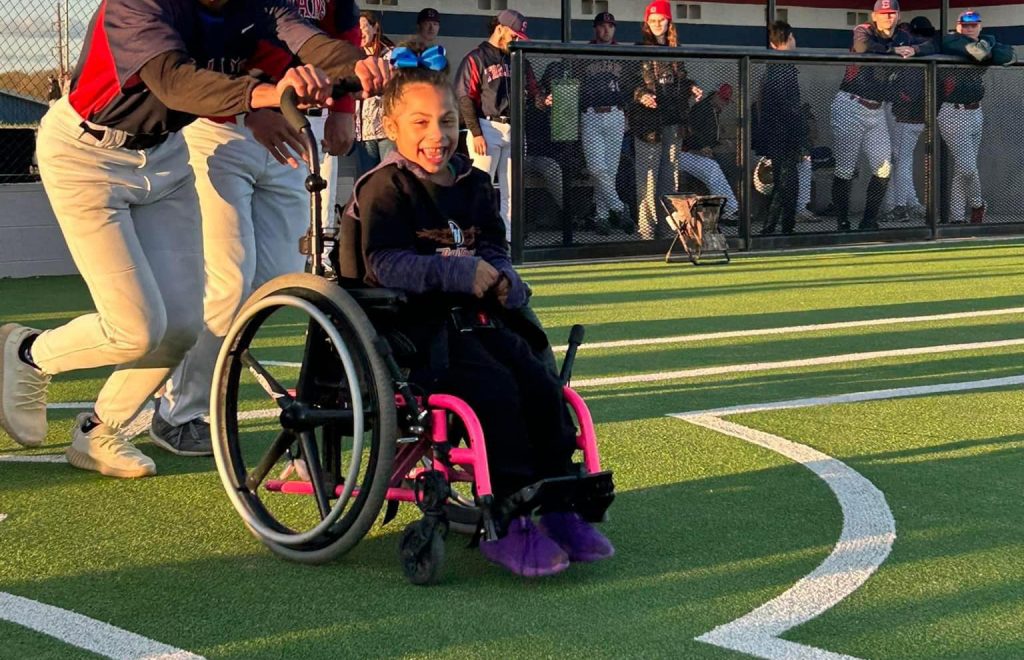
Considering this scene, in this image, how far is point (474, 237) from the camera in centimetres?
435

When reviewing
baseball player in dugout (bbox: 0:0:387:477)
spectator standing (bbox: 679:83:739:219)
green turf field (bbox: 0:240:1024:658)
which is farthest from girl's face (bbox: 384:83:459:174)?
spectator standing (bbox: 679:83:739:219)

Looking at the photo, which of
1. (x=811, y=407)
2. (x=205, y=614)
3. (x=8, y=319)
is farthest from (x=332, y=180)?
(x=205, y=614)

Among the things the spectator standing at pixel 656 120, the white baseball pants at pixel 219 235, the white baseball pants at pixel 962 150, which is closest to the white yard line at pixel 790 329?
the white baseball pants at pixel 219 235

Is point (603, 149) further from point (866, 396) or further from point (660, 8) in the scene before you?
point (866, 396)

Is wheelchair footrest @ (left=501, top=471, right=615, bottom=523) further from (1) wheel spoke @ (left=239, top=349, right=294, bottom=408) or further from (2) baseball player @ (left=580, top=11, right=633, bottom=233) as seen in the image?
(2) baseball player @ (left=580, top=11, right=633, bottom=233)

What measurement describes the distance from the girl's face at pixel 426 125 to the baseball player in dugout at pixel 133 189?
0.10 m

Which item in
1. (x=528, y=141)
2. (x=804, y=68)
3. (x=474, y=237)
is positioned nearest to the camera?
(x=474, y=237)

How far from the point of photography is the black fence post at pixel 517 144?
13.3 m

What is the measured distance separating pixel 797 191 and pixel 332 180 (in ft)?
16.8

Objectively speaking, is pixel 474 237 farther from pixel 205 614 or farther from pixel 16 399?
pixel 16 399

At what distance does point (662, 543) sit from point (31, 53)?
34.8 feet

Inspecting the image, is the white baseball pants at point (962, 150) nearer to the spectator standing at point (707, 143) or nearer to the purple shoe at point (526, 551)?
the spectator standing at point (707, 143)

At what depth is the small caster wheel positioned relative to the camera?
3.86 meters

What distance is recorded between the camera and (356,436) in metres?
3.80
